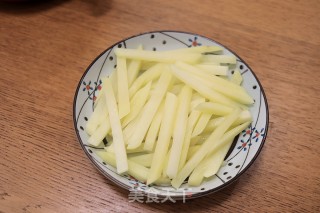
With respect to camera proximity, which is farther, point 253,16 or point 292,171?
point 253,16

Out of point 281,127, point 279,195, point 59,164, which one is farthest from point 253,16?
point 59,164

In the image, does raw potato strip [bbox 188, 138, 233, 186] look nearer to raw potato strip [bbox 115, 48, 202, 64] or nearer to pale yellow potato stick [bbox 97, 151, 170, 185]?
pale yellow potato stick [bbox 97, 151, 170, 185]

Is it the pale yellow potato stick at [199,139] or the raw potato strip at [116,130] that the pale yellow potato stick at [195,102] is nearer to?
the pale yellow potato stick at [199,139]

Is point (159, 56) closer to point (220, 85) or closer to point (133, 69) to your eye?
point (133, 69)

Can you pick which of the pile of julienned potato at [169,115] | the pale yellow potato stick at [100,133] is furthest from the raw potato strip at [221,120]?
the pale yellow potato stick at [100,133]

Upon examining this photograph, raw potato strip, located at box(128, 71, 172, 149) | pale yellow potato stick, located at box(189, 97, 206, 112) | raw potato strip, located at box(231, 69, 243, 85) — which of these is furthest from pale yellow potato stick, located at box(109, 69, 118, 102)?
raw potato strip, located at box(231, 69, 243, 85)

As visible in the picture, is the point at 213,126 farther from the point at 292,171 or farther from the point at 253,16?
the point at 253,16
